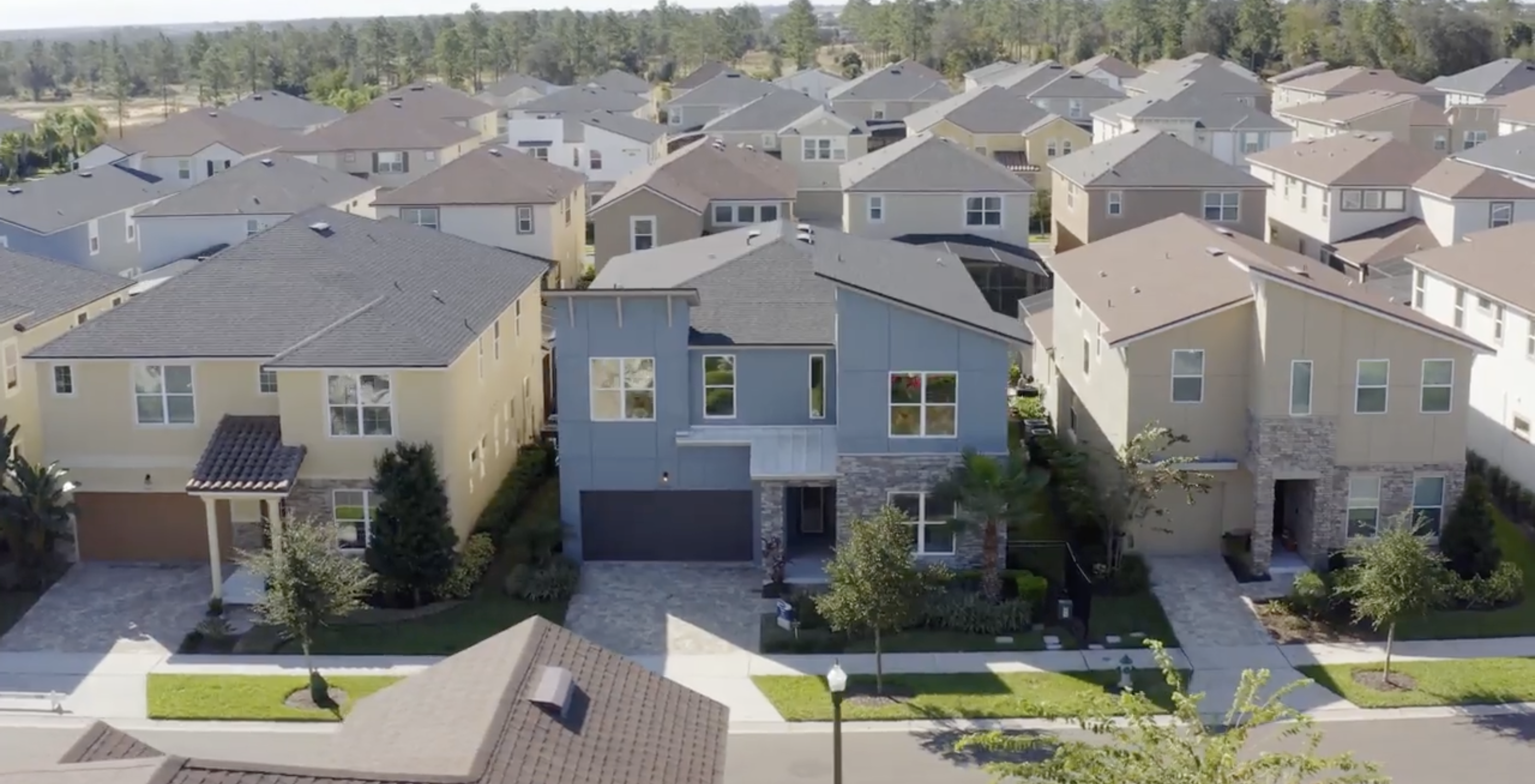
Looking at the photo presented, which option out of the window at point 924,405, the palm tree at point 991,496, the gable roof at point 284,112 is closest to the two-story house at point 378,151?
the gable roof at point 284,112

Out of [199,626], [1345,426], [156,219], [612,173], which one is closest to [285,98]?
[612,173]

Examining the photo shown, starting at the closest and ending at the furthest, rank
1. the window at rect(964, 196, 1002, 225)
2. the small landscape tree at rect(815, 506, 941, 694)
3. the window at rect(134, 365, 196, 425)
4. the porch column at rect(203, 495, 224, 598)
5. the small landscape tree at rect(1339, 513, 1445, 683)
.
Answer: the small landscape tree at rect(815, 506, 941, 694) < the small landscape tree at rect(1339, 513, 1445, 683) < the porch column at rect(203, 495, 224, 598) < the window at rect(134, 365, 196, 425) < the window at rect(964, 196, 1002, 225)

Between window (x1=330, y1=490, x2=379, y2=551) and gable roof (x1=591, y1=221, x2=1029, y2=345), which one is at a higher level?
gable roof (x1=591, y1=221, x2=1029, y2=345)

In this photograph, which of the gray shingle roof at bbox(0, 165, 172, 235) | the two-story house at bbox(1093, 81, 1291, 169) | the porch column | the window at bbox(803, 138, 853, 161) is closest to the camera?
the porch column

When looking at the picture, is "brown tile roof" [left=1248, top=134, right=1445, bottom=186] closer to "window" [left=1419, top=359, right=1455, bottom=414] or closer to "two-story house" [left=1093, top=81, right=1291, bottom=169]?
"two-story house" [left=1093, top=81, right=1291, bottom=169]

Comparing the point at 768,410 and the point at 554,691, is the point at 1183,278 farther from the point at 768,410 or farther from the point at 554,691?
the point at 554,691

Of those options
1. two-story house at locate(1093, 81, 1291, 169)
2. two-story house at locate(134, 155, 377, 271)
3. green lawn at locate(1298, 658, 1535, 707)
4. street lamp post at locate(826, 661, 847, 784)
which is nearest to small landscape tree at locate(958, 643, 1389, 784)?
street lamp post at locate(826, 661, 847, 784)

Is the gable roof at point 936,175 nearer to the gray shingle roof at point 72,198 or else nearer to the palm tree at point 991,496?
the palm tree at point 991,496
